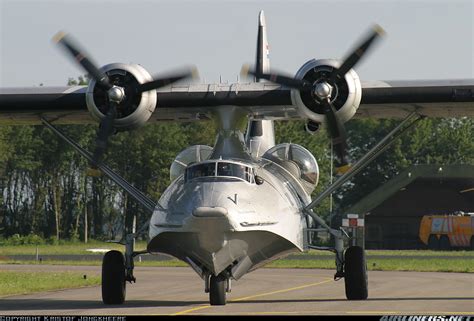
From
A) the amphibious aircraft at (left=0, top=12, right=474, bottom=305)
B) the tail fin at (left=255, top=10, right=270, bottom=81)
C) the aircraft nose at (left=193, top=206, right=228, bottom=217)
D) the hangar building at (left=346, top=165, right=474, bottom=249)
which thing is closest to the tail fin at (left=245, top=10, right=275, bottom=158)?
the tail fin at (left=255, top=10, right=270, bottom=81)

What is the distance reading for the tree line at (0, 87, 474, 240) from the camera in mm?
66188

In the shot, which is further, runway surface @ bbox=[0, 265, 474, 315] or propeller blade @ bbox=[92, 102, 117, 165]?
propeller blade @ bbox=[92, 102, 117, 165]

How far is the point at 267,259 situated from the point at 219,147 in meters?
2.51

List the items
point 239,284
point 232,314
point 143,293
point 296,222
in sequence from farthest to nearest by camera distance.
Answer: point 239,284, point 143,293, point 296,222, point 232,314

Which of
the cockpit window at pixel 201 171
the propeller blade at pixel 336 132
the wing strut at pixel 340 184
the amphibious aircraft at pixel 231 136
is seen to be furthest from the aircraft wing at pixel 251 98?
the cockpit window at pixel 201 171

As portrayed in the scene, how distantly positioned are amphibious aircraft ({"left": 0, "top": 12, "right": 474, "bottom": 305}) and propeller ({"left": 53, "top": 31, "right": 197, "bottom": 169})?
2 cm

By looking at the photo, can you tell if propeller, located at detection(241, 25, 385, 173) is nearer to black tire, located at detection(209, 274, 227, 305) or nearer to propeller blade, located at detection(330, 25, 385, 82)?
propeller blade, located at detection(330, 25, 385, 82)

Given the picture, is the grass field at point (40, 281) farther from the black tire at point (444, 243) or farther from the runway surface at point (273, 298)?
the black tire at point (444, 243)

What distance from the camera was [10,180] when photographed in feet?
233

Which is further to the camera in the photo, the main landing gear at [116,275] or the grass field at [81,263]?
the grass field at [81,263]

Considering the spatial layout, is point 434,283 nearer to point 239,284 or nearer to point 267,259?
point 239,284

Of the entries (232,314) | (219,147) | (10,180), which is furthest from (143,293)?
(10,180)

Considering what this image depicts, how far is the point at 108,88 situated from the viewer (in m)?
18.0

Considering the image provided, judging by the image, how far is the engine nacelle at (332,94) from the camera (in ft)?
59.0
